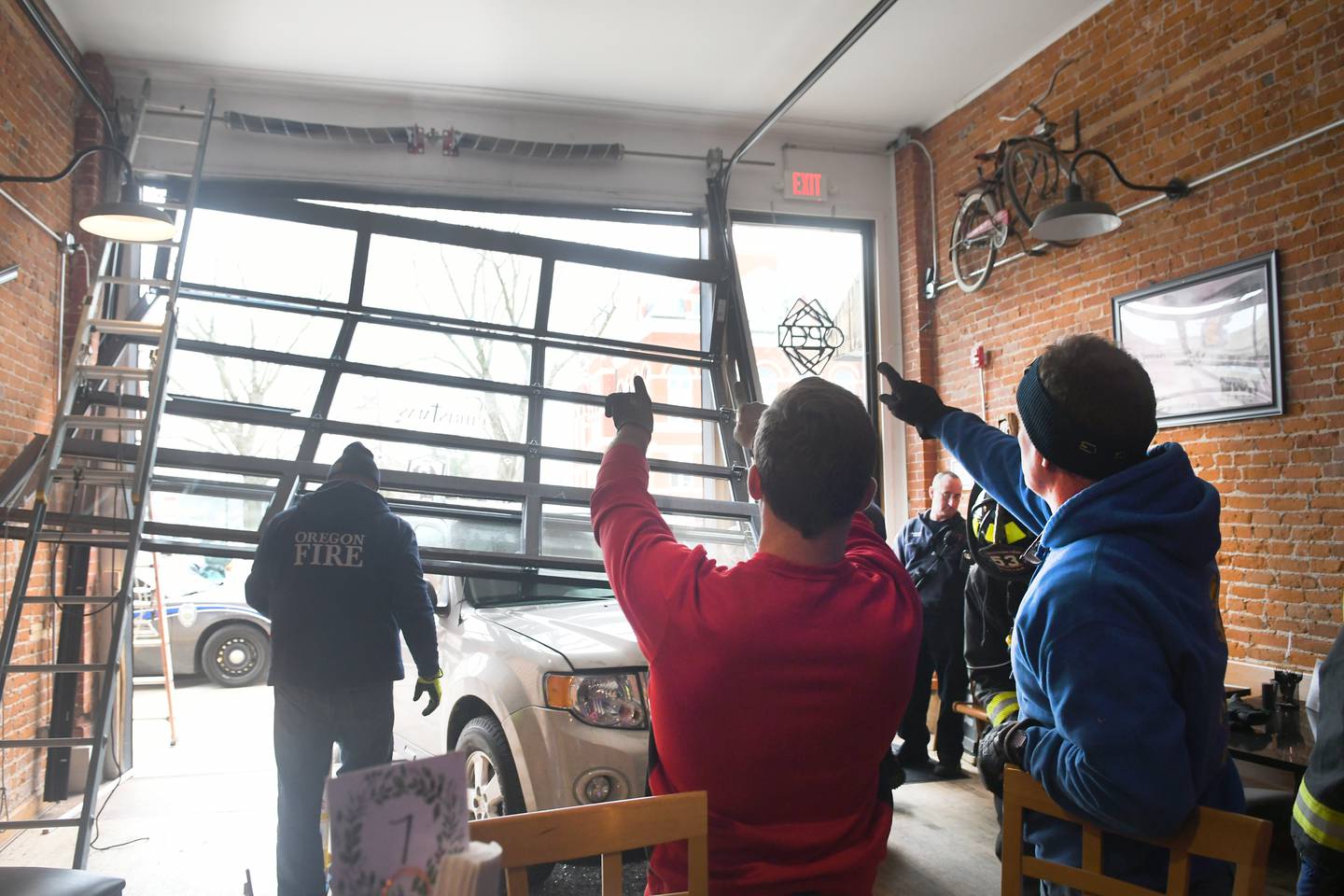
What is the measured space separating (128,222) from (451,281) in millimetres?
1963

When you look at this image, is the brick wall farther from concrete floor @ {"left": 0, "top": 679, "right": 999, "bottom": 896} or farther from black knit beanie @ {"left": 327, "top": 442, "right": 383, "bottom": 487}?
black knit beanie @ {"left": 327, "top": 442, "right": 383, "bottom": 487}

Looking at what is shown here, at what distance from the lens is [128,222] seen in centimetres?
415

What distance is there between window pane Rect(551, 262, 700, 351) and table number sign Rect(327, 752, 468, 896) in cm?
538

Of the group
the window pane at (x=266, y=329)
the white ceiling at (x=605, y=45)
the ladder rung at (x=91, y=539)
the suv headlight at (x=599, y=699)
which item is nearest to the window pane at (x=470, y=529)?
the suv headlight at (x=599, y=699)

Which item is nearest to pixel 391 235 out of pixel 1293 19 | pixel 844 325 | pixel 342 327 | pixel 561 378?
pixel 342 327

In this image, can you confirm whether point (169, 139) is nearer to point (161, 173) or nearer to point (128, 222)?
point (161, 173)

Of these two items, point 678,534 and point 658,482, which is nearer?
point 678,534

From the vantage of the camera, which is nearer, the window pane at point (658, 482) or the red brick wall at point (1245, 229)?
the red brick wall at point (1245, 229)

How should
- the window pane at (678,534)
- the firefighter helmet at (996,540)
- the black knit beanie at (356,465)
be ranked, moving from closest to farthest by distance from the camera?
the firefighter helmet at (996,540)
the black knit beanie at (356,465)
the window pane at (678,534)

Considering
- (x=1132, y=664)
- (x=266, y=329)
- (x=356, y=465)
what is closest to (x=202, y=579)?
(x=266, y=329)

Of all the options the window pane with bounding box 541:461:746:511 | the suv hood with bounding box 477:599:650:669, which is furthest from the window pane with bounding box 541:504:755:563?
the suv hood with bounding box 477:599:650:669

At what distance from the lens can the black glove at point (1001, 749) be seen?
56.3 inches

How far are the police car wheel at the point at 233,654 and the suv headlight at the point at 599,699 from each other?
5880 mm

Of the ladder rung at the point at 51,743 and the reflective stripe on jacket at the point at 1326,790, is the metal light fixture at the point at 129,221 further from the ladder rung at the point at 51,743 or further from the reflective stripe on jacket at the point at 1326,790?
the reflective stripe on jacket at the point at 1326,790
